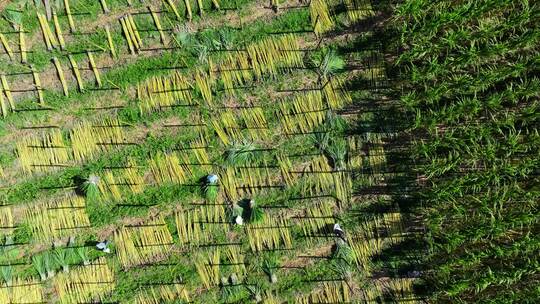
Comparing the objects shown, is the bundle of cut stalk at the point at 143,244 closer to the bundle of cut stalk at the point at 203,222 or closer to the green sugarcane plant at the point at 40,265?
the bundle of cut stalk at the point at 203,222

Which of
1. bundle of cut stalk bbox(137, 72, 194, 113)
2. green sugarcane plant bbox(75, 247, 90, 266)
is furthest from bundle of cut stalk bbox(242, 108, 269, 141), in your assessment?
green sugarcane plant bbox(75, 247, 90, 266)

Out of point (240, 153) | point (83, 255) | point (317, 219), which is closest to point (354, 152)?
point (317, 219)

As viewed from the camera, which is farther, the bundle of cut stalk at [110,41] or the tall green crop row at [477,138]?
the bundle of cut stalk at [110,41]

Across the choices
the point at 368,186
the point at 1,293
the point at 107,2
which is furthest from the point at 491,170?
the point at 1,293

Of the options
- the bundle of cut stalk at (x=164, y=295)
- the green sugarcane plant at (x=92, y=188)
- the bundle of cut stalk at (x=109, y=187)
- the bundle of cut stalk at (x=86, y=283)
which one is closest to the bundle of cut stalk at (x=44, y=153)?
the green sugarcane plant at (x=92, y=188)

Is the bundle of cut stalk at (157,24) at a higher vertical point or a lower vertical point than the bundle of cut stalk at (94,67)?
higher

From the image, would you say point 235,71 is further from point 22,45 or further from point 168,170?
point 22,45

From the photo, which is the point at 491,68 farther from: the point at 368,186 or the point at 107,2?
the point at 107,2
